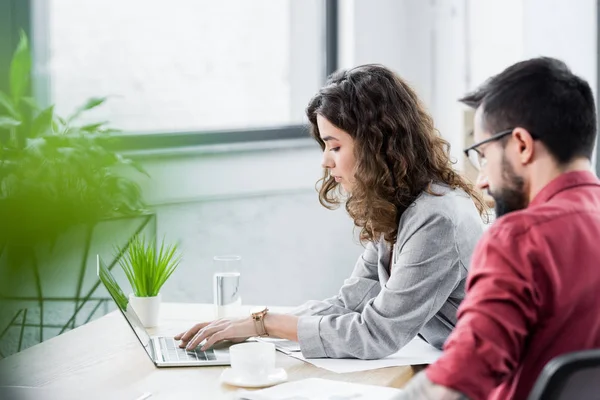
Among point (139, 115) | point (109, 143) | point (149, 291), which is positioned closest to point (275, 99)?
point (139, 115)

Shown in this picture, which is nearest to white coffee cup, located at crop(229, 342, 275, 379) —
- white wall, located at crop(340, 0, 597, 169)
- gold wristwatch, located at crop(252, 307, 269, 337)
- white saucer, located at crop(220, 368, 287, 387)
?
white saucer, located at crop(220, 368, 287, 387)

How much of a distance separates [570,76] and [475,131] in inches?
5.6

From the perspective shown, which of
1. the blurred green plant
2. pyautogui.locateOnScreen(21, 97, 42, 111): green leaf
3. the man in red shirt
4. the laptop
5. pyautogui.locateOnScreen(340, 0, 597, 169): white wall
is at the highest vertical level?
pyautogui.locateOnScreen(340, 0, 597, 169): white wall

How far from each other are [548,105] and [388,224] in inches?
29.2

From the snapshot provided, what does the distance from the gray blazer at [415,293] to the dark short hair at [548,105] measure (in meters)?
0.60

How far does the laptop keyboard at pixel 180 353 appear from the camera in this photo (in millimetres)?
1564

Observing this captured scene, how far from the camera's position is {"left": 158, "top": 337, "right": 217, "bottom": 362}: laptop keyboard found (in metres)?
1.56

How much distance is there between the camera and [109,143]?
48 cm

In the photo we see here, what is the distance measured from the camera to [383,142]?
1.70 m

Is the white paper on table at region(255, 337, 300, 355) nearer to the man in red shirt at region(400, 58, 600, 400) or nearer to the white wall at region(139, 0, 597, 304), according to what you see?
the man in red shirt at region(400, 58, 600, 400)

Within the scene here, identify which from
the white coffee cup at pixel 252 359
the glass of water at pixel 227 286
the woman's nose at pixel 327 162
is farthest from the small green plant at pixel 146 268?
the white coffee cup at pixel 252 359

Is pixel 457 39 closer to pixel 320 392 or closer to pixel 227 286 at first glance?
pixel 227 286

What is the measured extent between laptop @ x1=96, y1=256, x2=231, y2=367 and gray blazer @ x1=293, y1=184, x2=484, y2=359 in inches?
7.0

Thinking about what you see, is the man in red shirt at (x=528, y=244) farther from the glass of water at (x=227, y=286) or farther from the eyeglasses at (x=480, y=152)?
the glass of water at (x=227, y=286)
